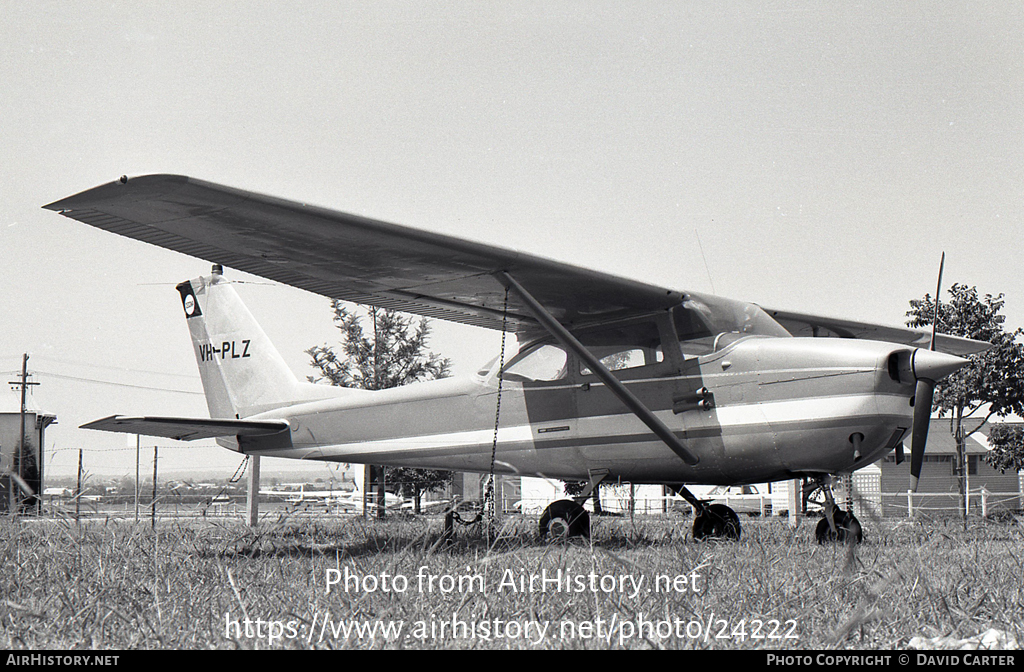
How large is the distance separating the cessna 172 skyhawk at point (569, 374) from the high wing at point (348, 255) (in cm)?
2

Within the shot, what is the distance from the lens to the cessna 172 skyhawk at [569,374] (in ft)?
21.4

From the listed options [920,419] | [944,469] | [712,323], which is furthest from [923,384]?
[944,469]

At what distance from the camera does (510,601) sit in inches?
128

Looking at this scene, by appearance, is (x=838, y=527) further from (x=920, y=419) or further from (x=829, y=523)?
(x=920, y=419)

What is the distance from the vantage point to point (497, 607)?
3145 mm

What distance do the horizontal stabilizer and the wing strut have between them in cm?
382

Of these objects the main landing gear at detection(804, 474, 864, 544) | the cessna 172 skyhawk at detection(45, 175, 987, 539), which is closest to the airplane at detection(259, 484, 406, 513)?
the cessna 172 skyhawk at detection(45, 175, 987, 539)

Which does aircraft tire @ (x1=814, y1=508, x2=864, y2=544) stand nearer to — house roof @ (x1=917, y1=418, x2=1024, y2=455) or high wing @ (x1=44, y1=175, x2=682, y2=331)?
high wing @ (x1=44, y1=175, x2=682, y2=331)

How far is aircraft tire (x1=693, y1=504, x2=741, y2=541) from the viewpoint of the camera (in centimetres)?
836

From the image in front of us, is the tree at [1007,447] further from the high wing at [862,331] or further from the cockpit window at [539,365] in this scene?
the cockpit window at [539,365]

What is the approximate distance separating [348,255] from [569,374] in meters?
2.54

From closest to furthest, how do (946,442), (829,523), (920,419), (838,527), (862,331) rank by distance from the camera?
A: (829,523)
(920,419)
(838,527)
(862,331)
(946,442)

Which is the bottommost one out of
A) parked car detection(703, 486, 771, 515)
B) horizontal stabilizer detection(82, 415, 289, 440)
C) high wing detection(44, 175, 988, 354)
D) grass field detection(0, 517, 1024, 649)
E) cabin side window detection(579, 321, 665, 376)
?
parked car detection(703, 486, 771, 515)
